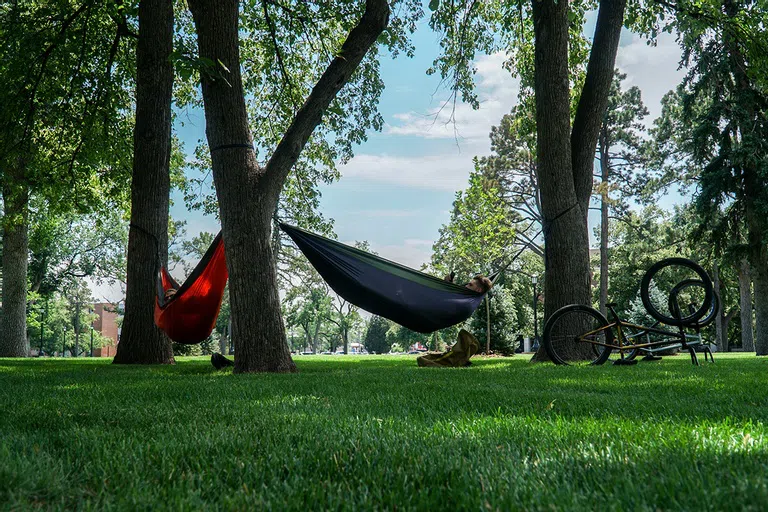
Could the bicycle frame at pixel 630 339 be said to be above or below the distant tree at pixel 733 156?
below

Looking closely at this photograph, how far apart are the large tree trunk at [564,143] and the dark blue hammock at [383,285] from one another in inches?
68.2

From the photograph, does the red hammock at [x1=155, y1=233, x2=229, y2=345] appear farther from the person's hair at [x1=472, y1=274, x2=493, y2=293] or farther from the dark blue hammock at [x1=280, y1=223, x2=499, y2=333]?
the person's hair at [x1=472, y1=274, x2=493, y2=293]

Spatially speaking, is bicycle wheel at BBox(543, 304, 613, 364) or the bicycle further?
bicycle wheel at BBox(543, 304, 613, 364)

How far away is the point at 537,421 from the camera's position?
2.19 m

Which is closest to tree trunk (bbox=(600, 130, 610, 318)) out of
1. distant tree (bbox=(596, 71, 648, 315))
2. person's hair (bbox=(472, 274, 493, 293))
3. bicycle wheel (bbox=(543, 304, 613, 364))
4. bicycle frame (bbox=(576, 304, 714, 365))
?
distant tree (bbox=(596, 71, 648, 315))

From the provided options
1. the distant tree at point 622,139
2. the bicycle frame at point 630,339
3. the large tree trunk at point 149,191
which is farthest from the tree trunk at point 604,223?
the large tree trunk at point 149,191

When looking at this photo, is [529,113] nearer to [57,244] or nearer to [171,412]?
[171,412]

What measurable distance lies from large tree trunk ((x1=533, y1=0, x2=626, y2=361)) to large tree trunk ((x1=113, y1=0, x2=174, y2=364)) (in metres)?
5.10

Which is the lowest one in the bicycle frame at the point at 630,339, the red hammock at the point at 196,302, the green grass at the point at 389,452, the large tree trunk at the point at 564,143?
the green grass at the point at 389,452

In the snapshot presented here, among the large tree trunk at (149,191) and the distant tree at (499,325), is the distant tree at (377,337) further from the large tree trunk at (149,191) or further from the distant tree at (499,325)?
the large tree trunk at (149,191)

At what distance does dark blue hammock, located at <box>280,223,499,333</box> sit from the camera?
5.76m

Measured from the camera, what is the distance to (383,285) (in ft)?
18.9

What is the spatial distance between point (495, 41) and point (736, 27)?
13.6 feet

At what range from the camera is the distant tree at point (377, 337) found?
62.1 metres
